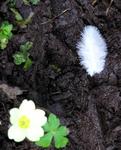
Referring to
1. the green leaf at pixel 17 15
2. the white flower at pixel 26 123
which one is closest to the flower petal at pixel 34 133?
the white flower at pixel 26 123

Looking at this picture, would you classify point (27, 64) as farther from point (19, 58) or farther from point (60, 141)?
point (60, 141)

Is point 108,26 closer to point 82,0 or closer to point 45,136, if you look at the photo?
point 82,0

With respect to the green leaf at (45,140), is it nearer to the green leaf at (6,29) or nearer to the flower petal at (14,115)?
the flower petal at (14,115)

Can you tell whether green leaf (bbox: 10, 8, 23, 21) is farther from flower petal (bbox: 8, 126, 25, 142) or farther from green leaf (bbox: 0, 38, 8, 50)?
flower petal (bbox: 8, 126, 25, 142)

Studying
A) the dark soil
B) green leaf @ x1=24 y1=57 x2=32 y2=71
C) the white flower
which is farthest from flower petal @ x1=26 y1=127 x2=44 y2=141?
green leaf @ x1=24 y1=57 x2=32 y2=71

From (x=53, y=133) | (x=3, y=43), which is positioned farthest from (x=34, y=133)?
(x=3, y=43)

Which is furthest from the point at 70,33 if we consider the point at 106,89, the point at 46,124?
the point at 46,124

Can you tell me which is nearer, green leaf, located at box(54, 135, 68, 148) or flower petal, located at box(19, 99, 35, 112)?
flower petal, located at box(19, 99, 35, 112)
